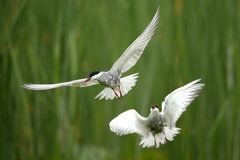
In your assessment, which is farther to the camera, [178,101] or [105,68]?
[105,68]

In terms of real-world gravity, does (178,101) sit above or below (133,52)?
below

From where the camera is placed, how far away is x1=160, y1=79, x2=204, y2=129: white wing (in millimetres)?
1656

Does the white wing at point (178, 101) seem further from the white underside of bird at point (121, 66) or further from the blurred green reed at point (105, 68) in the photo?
the blurred green reed at point (105, 68)

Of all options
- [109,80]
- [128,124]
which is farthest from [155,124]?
[109,80]

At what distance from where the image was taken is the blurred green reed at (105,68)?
2.61 meters

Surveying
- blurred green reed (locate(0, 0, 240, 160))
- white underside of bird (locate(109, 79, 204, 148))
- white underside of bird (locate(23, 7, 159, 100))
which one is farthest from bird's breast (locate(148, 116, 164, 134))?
blurred green reed (locate(0, 0, 240, 160))

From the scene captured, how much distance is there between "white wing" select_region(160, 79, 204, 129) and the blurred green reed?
856 millimetres

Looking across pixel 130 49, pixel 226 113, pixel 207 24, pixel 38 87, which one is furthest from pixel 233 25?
pixel 38 87

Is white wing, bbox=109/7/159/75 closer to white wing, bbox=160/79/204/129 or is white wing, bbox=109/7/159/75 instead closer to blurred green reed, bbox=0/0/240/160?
white wing, bbox=160/79/204/129

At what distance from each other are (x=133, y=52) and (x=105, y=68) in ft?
4.32

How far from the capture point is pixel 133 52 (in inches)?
65.6

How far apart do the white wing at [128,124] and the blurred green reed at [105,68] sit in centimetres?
81

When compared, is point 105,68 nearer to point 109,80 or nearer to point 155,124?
point 155,124

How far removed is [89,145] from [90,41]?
549 millimetres
